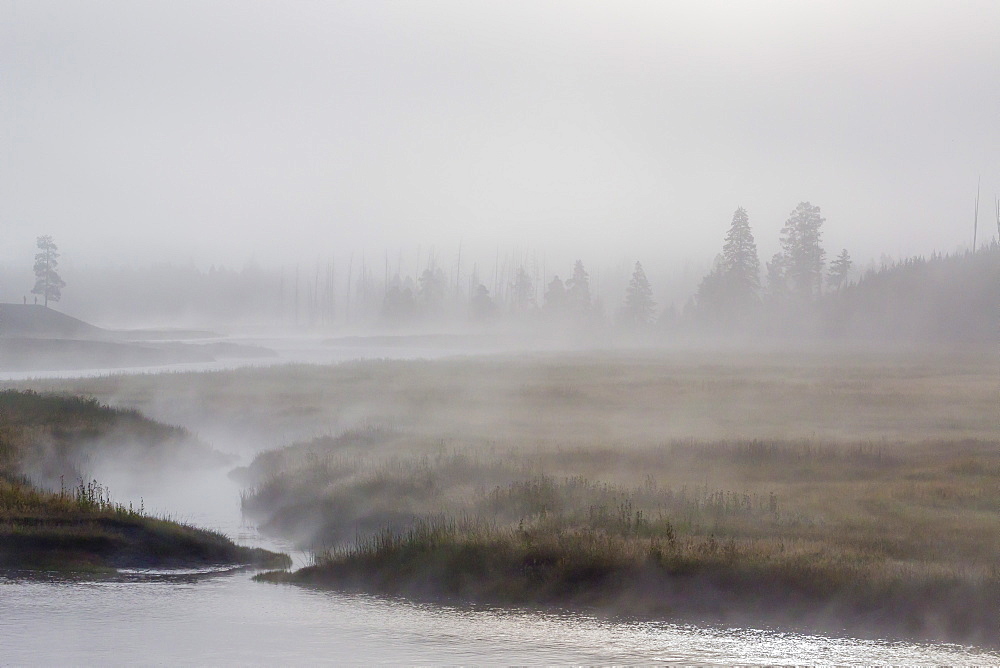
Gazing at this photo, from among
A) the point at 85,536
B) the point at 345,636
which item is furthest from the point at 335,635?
the point at 85,536

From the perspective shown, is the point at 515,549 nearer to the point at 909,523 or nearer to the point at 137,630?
the point at 137,630

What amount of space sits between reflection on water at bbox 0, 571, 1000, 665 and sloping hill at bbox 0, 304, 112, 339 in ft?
296

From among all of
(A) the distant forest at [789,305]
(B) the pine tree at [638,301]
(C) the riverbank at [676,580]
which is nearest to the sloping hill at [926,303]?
(A) the distant forest at [789,305]

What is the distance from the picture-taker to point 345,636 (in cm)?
1459

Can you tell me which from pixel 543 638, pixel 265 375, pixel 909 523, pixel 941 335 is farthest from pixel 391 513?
pixel 941 335

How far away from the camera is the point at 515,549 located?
18.4 m

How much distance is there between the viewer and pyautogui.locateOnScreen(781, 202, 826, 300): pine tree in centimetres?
9900

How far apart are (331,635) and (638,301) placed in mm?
122717

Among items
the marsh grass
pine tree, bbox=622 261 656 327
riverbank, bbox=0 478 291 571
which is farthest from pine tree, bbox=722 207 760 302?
riverbank, bbox=0 478 291 571

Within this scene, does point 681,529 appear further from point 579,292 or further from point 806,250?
point 579,292

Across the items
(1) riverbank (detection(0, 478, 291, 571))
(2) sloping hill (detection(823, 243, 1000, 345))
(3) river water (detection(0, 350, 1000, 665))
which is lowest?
(3) river water (detection(0, 350, 1000, 665))

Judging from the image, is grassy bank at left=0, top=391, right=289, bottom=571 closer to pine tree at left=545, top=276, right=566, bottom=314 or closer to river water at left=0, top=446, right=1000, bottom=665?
river water at left=0, top=446, right=1000, bottom=665

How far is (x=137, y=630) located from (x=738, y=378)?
45335mm

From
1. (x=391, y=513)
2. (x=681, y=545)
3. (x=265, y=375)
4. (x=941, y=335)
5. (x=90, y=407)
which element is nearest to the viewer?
(x=681, y=545)
